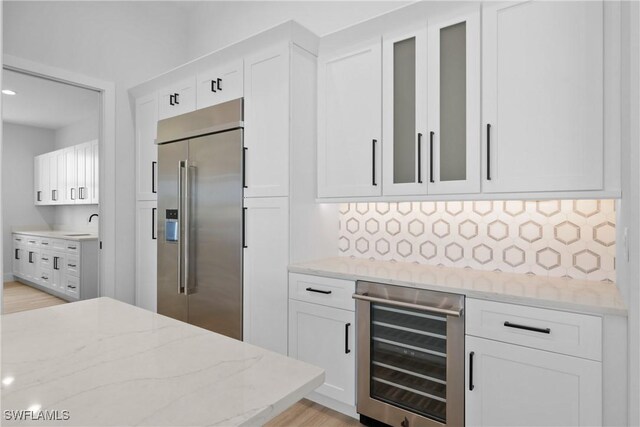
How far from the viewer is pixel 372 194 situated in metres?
2.35

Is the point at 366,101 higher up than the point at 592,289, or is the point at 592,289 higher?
the point at 366,101

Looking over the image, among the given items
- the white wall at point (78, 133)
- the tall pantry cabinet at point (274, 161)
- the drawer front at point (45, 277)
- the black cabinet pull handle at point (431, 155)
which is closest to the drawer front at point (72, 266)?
the drawer front at point (45, 277)

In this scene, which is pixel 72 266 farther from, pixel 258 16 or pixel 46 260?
pixel 258 16

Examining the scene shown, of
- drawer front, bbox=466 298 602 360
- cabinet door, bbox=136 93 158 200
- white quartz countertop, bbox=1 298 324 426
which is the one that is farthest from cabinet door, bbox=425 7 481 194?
cabinet door, bbox=136 93 158 200

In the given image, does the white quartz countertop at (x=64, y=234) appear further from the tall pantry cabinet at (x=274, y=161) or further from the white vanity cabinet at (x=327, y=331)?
the white vanity cabinet at (x=327, y=331)

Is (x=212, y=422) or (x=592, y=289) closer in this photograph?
(x=212, y=422)

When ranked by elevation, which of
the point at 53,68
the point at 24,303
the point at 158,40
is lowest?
the point at 24,303

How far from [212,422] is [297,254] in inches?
72.2

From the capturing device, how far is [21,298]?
291 cm

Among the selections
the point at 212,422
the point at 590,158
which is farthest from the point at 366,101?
the point at 212,422

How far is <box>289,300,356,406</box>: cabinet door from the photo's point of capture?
2127 mm

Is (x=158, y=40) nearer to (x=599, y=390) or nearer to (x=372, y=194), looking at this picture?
(x=372, y=194)

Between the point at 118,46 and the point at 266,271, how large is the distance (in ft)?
8.70

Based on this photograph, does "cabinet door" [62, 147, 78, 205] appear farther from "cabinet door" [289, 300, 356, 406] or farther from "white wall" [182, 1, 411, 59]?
"cabinet door" [289, 300, 356, 406]
